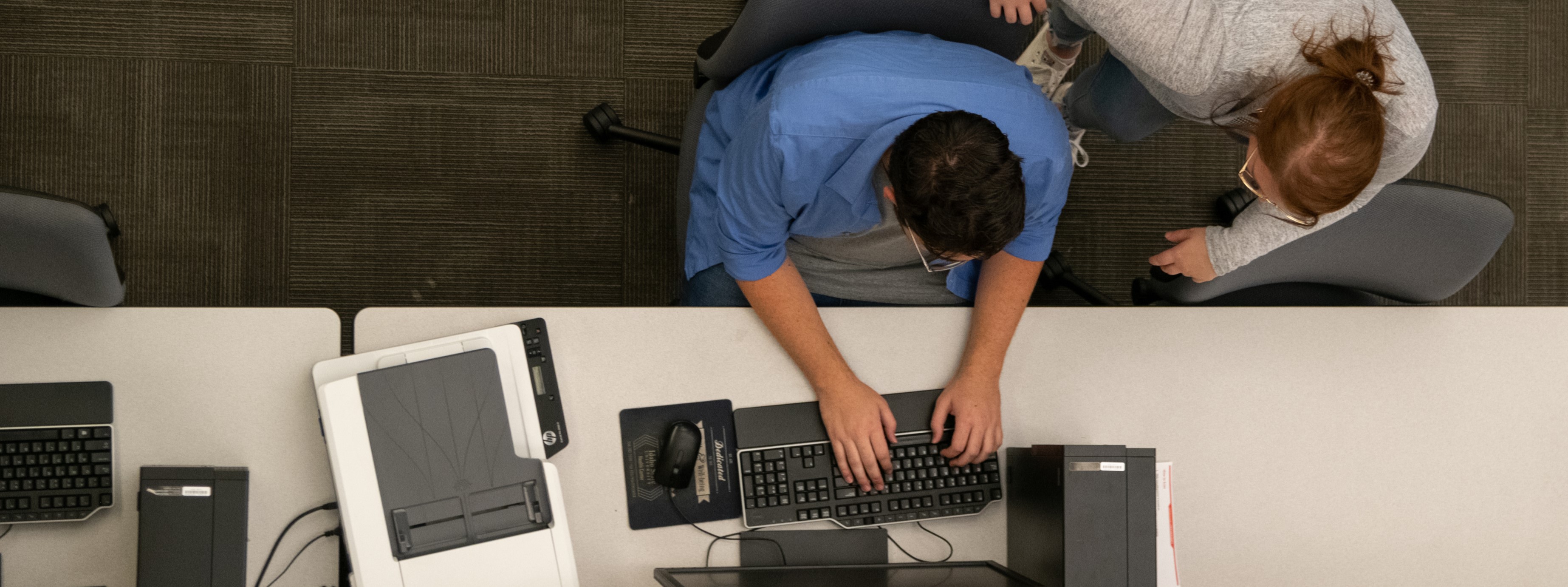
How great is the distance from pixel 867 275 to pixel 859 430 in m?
0.30

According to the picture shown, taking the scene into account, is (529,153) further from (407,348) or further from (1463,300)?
(1463,300)

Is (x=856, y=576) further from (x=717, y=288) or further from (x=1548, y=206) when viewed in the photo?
(x=1548, y=206)

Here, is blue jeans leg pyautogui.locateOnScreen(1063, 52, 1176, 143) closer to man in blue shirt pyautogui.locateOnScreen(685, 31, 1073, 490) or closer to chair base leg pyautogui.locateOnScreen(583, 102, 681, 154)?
man in blue shirt pyautogui.locateOnScreen(685, 31, 1073, 490)

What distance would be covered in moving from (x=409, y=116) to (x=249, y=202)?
37 centimetres

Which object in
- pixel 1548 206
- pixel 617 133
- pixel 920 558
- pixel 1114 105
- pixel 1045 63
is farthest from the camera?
pixel 1548 206

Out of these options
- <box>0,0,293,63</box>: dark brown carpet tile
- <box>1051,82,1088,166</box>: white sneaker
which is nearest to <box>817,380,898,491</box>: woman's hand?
<box>1051,82,1088,166</box>: white sneaker

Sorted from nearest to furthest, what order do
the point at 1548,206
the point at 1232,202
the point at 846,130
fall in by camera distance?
the point at 846,130
the point at 1232,202
the point at 1548,206

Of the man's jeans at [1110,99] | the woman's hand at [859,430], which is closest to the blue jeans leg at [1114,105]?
the man's jeans at [1110,99]

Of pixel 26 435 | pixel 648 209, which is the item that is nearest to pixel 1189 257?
pixel 648 209

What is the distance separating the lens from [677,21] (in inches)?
77.4

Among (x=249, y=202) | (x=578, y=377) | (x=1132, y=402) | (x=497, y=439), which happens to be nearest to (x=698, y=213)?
(x=578, y=377)

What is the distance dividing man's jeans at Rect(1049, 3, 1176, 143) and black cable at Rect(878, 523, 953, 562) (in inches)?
29.9

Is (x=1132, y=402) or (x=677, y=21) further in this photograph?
(x=677, y=21)

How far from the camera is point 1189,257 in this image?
136 centimetres
